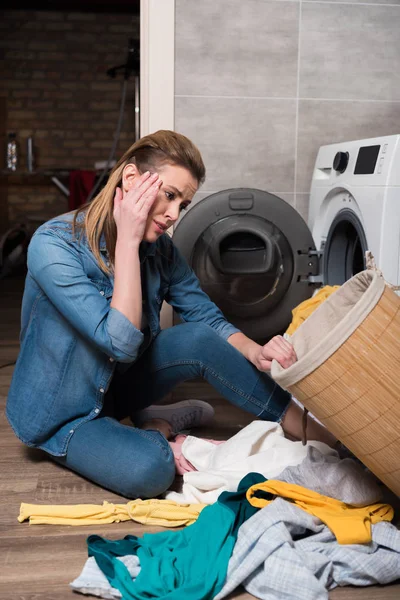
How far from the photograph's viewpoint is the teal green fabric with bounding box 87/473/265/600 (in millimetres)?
1192

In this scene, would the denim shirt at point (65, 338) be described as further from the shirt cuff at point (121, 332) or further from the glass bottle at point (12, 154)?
the glass bottle at point (12, 154)

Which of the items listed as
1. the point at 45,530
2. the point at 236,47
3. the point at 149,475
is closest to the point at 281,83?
the point at 236,47

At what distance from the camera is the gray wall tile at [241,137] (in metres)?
2.67

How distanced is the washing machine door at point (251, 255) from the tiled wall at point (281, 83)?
229mm

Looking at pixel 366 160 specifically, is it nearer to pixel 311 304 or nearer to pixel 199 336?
pixel 311 304

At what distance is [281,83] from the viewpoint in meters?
2.69

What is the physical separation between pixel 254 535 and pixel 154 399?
0.62 metres

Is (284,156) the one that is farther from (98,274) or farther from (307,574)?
(307,574)

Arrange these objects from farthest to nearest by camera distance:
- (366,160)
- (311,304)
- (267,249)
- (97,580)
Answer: (267,249) < (311,304) < (366,160) < (97,580)

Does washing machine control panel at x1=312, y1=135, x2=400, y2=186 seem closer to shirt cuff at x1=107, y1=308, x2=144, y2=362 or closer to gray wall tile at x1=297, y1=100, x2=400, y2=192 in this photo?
gray wall tile at x1=297, y1=100, x2=400, y2=192

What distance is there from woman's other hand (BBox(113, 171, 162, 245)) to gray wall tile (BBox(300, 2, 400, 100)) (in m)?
1.39

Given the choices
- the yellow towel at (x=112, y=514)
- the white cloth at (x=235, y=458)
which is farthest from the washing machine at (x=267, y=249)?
the yellow towel at (x=112, y=514)

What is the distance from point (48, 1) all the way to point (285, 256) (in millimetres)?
4637

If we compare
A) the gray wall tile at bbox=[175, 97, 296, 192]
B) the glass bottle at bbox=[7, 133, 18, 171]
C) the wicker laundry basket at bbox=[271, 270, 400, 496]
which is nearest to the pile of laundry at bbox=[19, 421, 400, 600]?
the wicker laundry basket at bbox=[271, 270, 400, 496]
